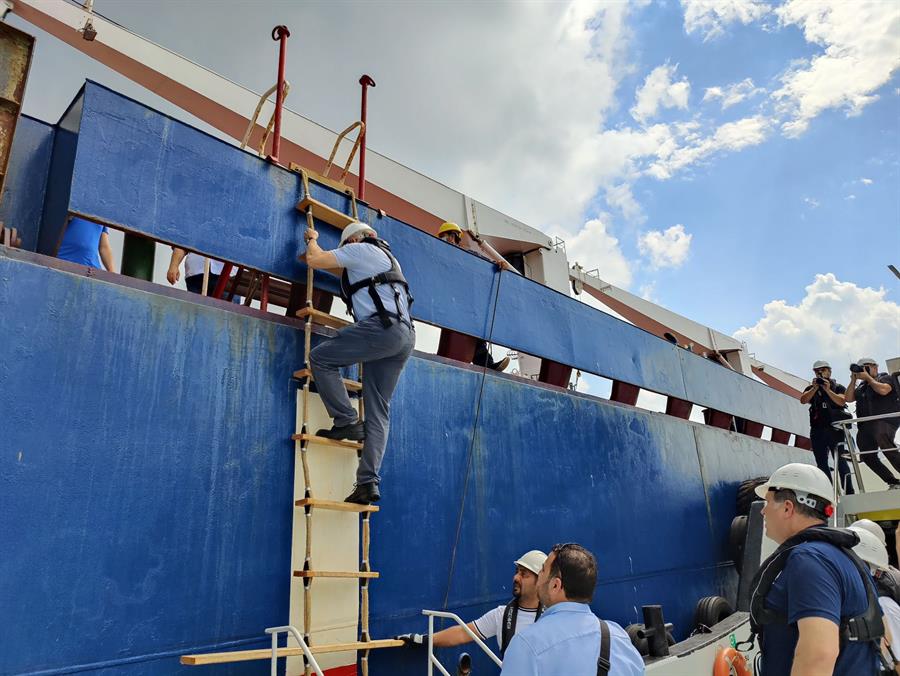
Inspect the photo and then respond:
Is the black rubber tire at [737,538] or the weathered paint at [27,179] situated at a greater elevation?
A: the weathered paint at [27,179]

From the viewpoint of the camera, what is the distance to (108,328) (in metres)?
3.21

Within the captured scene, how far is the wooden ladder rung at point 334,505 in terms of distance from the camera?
3471 millimetres

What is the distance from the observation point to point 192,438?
11.1ft

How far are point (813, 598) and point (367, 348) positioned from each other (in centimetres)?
248

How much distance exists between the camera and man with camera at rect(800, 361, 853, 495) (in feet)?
27.0

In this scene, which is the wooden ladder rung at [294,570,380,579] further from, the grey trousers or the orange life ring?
the orange life ring

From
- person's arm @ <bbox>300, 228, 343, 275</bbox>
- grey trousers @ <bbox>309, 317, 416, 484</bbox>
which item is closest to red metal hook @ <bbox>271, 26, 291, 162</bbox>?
person's arm @ <bbox>300, 228, 343, 275</bbox>

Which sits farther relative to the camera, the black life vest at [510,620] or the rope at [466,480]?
the rope at [466,480]

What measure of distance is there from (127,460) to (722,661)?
5365 mm

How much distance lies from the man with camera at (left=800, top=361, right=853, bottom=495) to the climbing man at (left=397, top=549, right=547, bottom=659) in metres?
5.84

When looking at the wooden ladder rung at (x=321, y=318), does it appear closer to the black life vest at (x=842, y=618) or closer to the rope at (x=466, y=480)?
the rope at (x=466, y=480)

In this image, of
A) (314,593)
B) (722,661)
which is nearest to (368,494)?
(314,593)

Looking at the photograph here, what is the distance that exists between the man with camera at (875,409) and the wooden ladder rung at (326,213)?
644 centimetres

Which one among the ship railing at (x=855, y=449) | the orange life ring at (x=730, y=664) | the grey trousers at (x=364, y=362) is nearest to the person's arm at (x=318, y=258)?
the grey trousers at (x=364, y=362)
